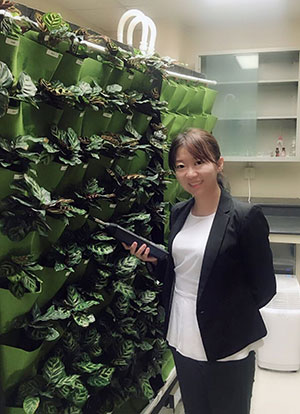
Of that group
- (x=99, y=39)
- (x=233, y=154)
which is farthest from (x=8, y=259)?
(x=233, y=154)

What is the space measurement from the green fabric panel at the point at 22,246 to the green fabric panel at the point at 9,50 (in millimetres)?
466

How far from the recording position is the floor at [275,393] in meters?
2.48

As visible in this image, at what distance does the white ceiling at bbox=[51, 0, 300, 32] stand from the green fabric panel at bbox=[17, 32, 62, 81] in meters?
2.00

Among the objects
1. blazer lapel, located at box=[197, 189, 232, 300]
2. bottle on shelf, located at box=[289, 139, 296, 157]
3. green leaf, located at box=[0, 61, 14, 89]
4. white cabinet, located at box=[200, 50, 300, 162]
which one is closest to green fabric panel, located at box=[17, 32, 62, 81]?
green leaf, located at box=[0, 61, 14, 89]

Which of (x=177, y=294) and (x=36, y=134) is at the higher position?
(x=36, y=134)

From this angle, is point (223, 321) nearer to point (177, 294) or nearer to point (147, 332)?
point (177, 294)

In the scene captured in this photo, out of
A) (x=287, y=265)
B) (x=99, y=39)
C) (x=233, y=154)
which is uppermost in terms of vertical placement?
(x=99, y=39)

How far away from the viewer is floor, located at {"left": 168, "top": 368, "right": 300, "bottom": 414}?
8.14 feet

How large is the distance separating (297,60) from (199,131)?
223 cm

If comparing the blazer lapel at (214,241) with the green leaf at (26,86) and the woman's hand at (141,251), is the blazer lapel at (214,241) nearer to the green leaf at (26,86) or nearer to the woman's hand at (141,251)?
the woman's hand at (141,251)

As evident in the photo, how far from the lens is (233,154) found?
11.2 feet

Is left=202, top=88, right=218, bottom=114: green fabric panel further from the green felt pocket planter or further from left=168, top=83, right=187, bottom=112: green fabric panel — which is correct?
the green felt pocket planter

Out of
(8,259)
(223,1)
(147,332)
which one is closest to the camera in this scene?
(8,259)

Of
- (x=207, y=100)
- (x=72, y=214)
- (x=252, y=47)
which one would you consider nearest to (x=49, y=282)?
(x=72, y=214)
